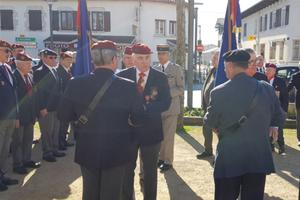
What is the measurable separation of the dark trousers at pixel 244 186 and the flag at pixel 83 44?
4.19m

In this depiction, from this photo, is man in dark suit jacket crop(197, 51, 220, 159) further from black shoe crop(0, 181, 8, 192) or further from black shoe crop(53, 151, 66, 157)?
black shoe crop(0, 181, 8, 192)

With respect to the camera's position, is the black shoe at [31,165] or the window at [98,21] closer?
the black shoe at [31,165]

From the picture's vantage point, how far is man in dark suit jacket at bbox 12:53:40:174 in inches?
229

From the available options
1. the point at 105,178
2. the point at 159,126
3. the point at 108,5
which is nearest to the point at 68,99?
the point at 105,178

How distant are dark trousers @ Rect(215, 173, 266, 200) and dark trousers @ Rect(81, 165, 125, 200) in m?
1.03

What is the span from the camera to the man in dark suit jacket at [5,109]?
509cm

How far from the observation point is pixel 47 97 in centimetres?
648

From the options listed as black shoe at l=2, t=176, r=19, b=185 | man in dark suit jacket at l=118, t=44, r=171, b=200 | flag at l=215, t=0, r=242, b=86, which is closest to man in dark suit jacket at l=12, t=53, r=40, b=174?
black shoe at l=2, t=176, r=19, b=185

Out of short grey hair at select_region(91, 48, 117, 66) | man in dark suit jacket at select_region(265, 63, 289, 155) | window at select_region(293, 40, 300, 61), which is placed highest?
window at select_region(293, 40, 300, 61)

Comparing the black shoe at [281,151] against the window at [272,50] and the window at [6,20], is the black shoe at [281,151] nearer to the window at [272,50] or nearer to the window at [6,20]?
the window at [272,50]

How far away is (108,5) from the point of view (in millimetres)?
31234

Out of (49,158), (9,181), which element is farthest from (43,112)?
(9,181)

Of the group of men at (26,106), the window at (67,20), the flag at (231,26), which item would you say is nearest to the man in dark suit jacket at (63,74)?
the group of men at (26,106)

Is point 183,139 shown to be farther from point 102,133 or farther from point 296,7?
point 296,7
